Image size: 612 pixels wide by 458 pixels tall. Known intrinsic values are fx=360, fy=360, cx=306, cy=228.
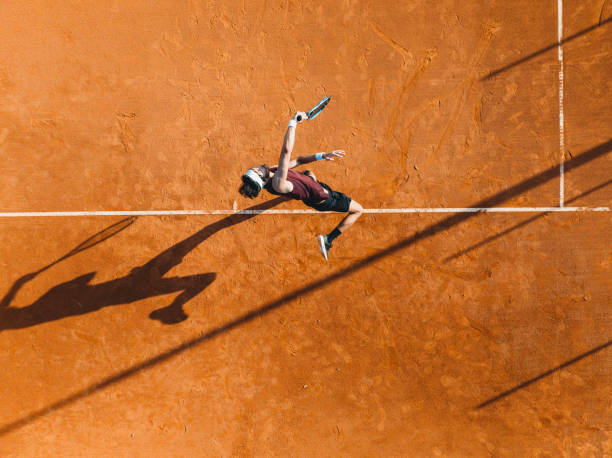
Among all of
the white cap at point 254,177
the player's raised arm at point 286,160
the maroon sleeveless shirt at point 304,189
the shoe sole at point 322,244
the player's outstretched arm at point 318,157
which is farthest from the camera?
the shoe sole at point 322,244

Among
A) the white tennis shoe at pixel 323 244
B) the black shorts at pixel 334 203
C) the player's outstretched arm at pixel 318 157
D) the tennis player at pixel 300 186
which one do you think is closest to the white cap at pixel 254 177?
the tennis player at pixel 300 186

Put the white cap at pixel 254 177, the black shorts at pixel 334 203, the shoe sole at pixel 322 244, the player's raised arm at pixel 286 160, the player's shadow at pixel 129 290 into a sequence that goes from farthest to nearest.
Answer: the player's shadow at pixel 129 290 → the shoe sole at pixel 322 244 → the black shorts at pixel 334 203 → the white cap at pixel 254 177 → the player's raised arm at pixel 286 160

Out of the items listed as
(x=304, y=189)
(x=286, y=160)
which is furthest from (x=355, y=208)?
(x=286, y=160)

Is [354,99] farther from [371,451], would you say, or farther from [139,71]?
[371,451]

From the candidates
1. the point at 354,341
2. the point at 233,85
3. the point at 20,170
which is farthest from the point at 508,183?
the point at 20,170

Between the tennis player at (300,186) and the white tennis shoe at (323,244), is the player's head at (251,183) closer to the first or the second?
the tennis player at (300,186)

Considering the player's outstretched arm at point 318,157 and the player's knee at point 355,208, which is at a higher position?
the player's outstretched arm at point 318,157

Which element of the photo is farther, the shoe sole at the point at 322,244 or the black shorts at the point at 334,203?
the shoe sole at the point at 322,244
